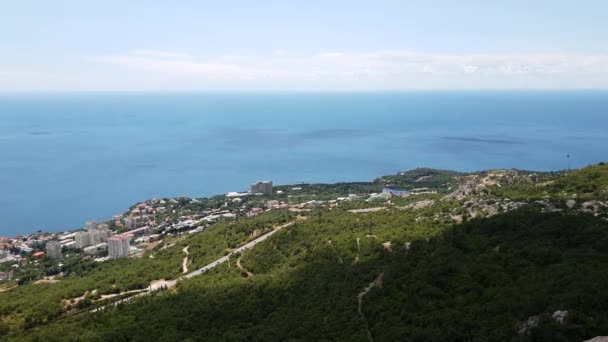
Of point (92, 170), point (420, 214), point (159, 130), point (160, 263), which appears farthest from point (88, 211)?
point (159, 130)

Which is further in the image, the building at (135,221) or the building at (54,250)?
the building at (135,221)

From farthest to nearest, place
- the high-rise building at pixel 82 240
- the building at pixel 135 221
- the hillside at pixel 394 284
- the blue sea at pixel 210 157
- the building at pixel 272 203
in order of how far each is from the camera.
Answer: the blue sea at pixel 210 157, the building at pixel 272 203, the building at pixel 135 221, the high-rise building at pixel 82 240, the hillside at pixel 394 284

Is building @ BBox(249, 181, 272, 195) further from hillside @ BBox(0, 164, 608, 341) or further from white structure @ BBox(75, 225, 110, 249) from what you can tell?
hillside @ BBox(0, 164, 608, 341)

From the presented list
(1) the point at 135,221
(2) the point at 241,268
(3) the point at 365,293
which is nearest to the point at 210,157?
(1) the point at 135,221

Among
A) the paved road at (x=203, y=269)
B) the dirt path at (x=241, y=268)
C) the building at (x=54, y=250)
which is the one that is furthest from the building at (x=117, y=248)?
the dirt path at (x=241, y=268)

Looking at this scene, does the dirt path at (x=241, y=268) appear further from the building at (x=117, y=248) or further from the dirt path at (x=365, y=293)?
the building at (x=117, y=248)

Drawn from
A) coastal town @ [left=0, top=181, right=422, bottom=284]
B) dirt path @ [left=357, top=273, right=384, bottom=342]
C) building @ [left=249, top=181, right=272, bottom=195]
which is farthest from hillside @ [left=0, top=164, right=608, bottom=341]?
building @ [left=249, top=181, right=272, bottom=195]

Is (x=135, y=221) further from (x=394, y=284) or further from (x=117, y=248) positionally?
(x=394, y=284)

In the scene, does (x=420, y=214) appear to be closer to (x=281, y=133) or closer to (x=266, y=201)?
(x=266, y=201)
